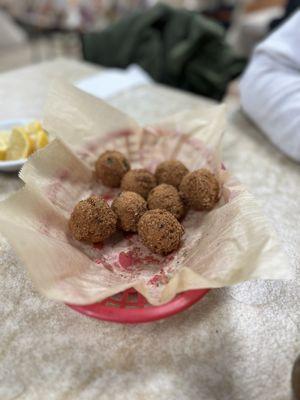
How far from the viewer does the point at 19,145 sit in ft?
2.96

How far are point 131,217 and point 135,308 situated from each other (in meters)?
0.19

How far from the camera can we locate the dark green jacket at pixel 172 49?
1605 mm

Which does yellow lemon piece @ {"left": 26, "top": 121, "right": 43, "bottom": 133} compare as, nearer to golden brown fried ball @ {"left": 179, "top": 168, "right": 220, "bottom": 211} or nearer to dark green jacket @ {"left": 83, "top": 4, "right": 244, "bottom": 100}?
golden brown fried ball @ {"left": 179, "top": 168, "right": 220, "bottom": 211}

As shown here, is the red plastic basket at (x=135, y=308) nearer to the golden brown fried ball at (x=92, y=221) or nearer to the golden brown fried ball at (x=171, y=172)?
the golden brown fried ball at (x=92, y=221)

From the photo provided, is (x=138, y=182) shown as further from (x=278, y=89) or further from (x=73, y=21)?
(x=73, y=21)

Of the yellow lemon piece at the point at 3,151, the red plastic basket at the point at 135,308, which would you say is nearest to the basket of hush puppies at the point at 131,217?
the red plastic basket at the point at 135,308

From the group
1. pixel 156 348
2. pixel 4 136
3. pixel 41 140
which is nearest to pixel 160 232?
pixel 156 348

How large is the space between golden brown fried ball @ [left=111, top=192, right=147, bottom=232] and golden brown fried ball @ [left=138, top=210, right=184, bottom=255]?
0.10 feet

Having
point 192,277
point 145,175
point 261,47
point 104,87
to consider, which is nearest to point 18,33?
point 104,87

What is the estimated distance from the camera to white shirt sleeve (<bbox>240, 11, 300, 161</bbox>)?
3.42 ft

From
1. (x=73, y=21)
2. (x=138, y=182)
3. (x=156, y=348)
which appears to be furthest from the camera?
(x=73, y=21)

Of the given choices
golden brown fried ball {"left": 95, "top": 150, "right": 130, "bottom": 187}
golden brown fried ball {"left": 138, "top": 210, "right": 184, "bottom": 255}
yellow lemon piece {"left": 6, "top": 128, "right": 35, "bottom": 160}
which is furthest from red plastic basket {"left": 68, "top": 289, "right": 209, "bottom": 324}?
yellow lemon piece {"left": 6, "top": 128, "right": 35, "bottom": 160}

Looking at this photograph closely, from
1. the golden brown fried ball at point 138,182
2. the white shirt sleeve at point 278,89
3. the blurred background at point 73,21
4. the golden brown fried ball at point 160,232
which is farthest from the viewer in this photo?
the blurred background at point 73,21

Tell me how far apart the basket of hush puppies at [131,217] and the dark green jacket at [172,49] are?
75 centimetres
